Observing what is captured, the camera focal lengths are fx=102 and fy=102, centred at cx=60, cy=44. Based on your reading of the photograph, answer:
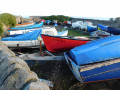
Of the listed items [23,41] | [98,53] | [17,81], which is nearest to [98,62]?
[98,53]

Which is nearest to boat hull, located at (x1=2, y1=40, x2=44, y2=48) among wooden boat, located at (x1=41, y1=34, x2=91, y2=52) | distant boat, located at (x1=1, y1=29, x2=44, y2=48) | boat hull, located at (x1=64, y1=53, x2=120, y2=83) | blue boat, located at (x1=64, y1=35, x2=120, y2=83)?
distant boat, located at (x1=1, y1=29, x2=44, y2=48)

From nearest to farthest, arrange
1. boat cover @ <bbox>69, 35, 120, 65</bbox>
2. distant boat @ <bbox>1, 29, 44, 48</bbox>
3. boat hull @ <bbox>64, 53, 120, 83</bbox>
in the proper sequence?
boat hull @ <bbox>64, 53, 120, 83</bbox>
boat cover @ <bbox>69, 35, 120, 65</bbox>
distant boat @ <bbox>1, 29, 44, 48</bbox>

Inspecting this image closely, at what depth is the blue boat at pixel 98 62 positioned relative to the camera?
399cm

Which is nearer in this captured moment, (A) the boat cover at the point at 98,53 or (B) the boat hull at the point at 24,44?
(A) the boat cover at the point at 98,53

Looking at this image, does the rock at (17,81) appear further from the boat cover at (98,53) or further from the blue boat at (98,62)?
the boat cover at (98,53)

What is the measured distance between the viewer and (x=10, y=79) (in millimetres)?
1990

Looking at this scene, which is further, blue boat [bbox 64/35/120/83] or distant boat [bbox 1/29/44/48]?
distant boat [bbox 1/29/44/48]

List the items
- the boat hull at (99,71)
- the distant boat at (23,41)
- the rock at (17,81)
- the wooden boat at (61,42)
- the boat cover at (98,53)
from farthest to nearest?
the distant boat at (23,41) → the wooden boat at (61,42) → the boat cover at (98,53) → the boat hull at (99,71) → the rock at (17,81)

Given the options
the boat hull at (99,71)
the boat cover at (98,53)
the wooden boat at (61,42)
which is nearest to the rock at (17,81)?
the boat hull at (99,71)

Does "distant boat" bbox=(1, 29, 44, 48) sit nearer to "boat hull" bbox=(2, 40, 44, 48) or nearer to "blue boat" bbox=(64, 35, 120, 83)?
"boat hull" bbox=(2, 40, 44, 48)

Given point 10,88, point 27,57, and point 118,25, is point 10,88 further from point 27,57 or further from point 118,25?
point 118,25

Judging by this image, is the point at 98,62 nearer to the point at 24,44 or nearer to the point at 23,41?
the point at 24,44

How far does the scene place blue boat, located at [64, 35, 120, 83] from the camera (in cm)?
399

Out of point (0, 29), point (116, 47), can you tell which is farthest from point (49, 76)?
point (0, 29)
